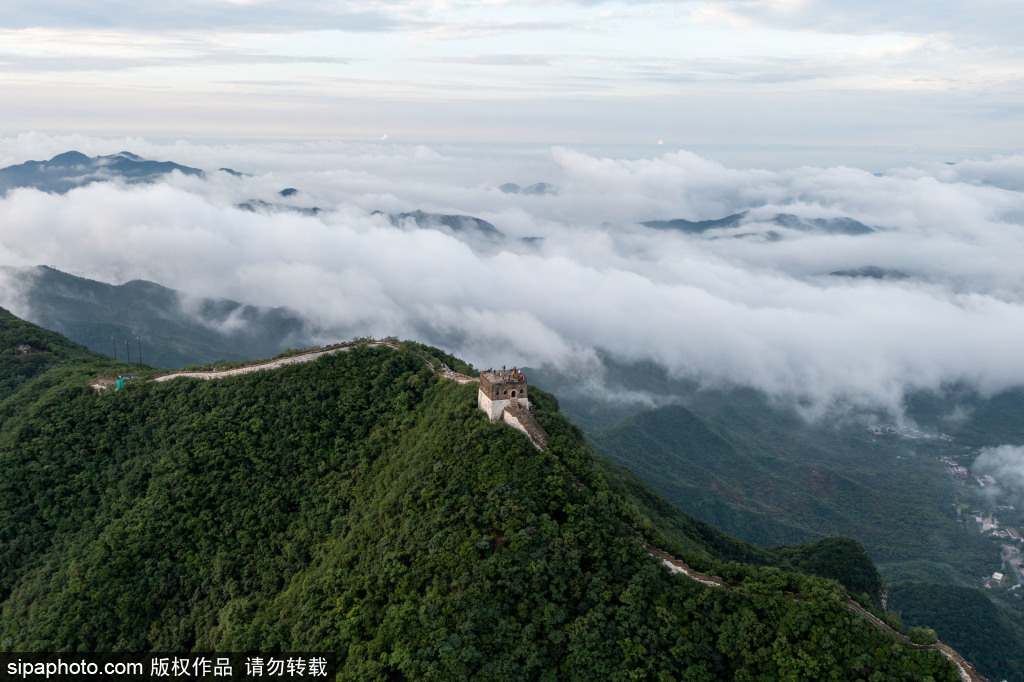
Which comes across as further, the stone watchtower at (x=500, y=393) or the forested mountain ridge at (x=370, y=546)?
the stone watchtower at (x=500, y=393)

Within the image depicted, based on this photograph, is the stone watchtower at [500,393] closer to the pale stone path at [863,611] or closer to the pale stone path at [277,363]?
the pale stone path at [863,611]

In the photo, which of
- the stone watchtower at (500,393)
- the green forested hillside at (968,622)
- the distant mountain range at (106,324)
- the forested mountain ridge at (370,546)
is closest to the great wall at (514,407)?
the stone watchtower at (500,393)

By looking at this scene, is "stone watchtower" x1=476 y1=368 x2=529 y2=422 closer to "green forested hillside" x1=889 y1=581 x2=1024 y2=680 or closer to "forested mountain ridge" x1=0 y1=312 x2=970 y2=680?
"forested mountain ridge" x1=0 y1=312 x2=970 y2=680

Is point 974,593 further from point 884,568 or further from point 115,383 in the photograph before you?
point 115,383

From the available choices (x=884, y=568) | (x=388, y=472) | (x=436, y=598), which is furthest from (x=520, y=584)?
(x=884, y=568)

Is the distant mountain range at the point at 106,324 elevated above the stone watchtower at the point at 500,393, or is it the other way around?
the stone watchtower at the point at 500,393

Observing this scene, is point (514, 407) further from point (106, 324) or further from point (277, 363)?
point (106, 324)

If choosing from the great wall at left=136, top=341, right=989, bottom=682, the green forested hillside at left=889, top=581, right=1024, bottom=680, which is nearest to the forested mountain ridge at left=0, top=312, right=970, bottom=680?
the great wall at left=136, top=341, right=989, bottom=682
